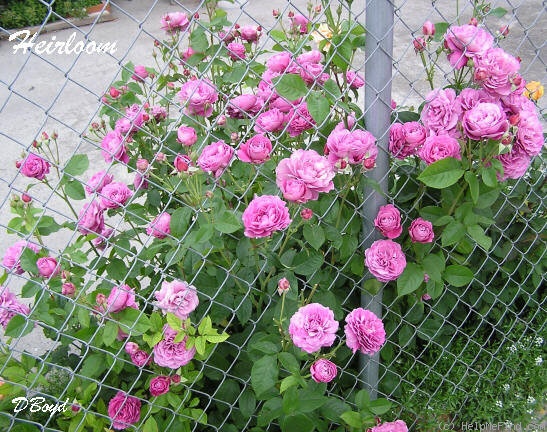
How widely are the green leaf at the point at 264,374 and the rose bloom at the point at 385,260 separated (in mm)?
330

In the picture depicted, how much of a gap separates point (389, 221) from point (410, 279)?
0.58ft

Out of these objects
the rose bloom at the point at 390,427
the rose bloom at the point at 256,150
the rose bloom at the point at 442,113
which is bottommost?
the rose bloom at the point at 390,427

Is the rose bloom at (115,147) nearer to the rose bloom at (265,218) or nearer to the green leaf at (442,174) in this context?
the rose bloom at (265,218)

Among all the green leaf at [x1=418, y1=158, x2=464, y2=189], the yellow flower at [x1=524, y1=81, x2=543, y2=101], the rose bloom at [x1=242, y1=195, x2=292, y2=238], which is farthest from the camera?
the yellow flower at [x1=524, y1=81, x2=543, y2=101]

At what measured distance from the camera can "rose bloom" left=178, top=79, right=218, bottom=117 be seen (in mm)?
1365

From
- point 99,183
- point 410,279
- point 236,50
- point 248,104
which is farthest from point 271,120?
point 410,279

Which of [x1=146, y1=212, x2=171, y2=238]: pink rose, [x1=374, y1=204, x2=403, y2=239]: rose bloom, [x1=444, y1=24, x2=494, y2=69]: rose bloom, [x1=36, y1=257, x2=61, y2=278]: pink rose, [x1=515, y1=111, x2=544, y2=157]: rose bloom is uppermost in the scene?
[x1=444, y1=24, x2=494, y2=69]: rose bloom

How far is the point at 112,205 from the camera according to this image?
1346 millimetres

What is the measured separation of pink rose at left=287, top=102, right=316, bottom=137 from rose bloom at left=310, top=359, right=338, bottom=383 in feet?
1.87

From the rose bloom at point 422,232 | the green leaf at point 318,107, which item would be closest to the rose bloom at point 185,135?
the green leaf at point 318,107

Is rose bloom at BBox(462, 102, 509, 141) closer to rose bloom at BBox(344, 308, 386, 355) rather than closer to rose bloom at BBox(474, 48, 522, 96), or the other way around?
rose bloom at BBox(474, 48, 522, 96)

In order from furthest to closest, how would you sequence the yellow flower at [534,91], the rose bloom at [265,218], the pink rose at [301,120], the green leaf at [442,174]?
the yellow flower at [534,91], the pink rose at [301,120], the green leaf at [442,174], the rose bloom at [265,218]

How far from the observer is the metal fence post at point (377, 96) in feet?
4.08

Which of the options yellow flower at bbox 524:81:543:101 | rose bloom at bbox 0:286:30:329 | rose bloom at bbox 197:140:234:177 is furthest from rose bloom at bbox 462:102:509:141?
rose bloom at bbox 0:286:30:329
